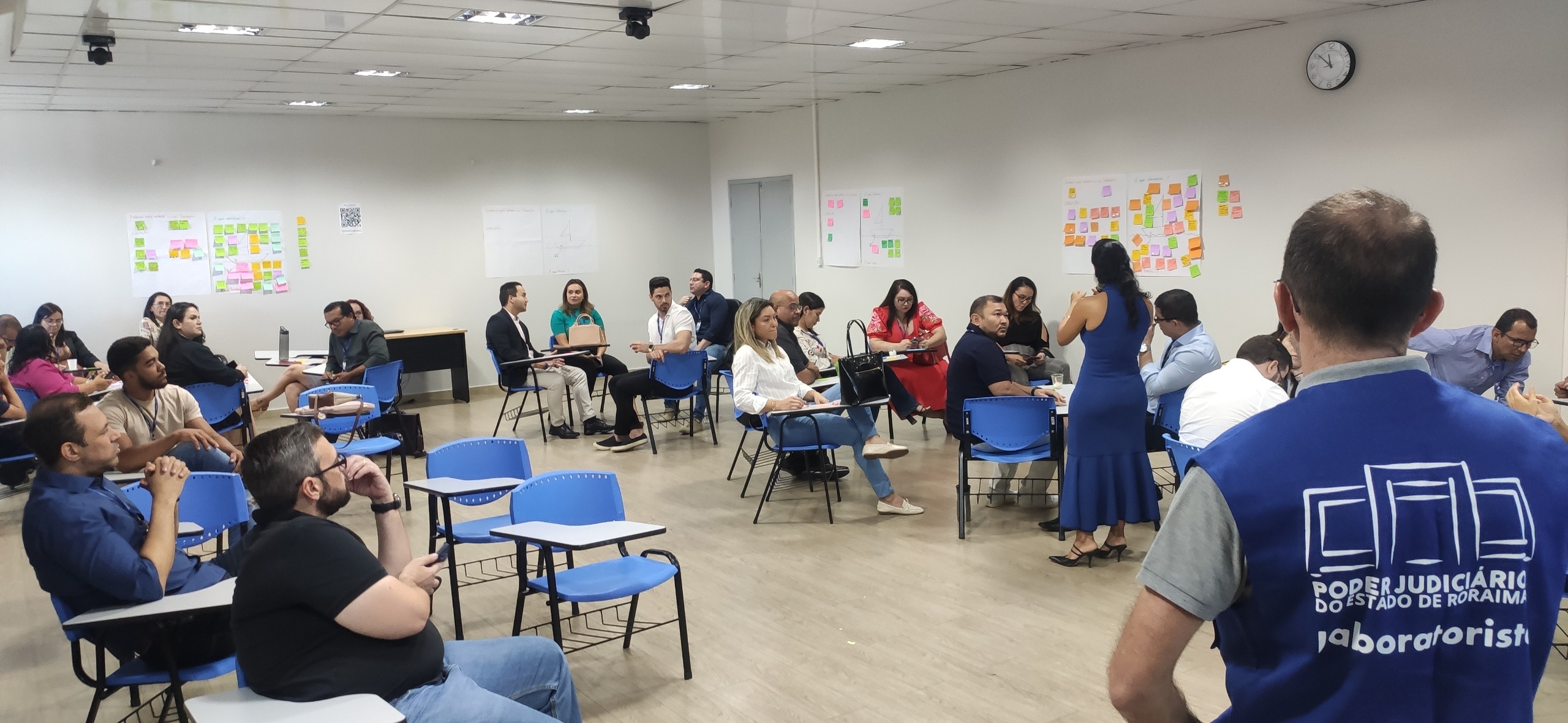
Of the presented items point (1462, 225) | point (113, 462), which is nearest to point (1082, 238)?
point (1462, 225)

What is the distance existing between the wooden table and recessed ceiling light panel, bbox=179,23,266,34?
495cm

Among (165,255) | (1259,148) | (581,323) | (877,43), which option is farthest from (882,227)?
(165,255)

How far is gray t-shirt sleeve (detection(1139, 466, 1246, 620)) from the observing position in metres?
1.19

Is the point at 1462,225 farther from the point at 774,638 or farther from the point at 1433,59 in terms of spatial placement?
the point at 774,638

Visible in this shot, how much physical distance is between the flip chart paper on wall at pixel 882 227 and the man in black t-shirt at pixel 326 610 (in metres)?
7.81

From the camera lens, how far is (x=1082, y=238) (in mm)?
8336

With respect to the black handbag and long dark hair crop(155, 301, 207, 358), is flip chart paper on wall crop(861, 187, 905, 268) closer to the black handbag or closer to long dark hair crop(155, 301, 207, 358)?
the black handbag

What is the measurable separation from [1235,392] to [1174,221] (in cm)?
375

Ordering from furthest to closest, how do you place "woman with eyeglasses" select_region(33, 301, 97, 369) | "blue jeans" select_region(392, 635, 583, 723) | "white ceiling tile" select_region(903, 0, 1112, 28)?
"woman with eyeglasses" select_region(33, 301, 97, 369) < "white ceiling tile" select_region(903, 0, 1112, 28) < "blue jeans" select_region(392, 635, 583, 723)

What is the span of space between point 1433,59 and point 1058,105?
111 inches

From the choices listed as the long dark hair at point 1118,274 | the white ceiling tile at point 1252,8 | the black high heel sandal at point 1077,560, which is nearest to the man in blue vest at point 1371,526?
the long dark hair at point 1118,274

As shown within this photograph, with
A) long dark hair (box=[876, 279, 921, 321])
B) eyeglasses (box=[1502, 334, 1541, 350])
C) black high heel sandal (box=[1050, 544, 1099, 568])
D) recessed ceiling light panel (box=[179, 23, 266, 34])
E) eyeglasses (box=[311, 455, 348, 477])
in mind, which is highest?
recessed ceiling light panel (box=[179, 23, 266, 34])

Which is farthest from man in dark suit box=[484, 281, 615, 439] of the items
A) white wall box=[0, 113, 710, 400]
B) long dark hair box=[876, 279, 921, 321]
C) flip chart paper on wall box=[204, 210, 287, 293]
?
flip chart paper on wall box=[204, 210, 287, 293]

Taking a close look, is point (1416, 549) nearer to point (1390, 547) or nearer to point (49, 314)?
point (1390, 547)
